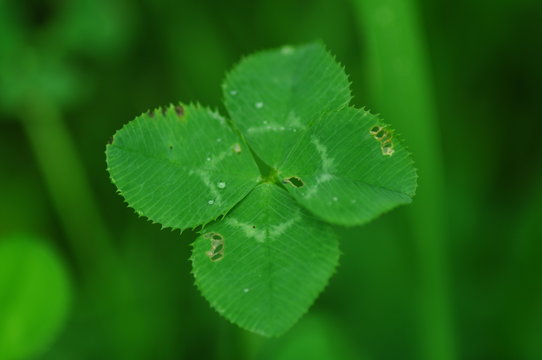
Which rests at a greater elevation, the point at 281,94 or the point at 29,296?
the point at 281,94

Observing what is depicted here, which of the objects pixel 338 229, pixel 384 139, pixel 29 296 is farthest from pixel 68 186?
pixel 384 139

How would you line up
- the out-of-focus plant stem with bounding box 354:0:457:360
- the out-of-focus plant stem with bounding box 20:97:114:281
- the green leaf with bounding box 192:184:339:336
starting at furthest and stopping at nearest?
the out-of-focus plant stem with bounding box 20:97:114:281 → the out-of-focus plant stem with bounding box 354:0:457:360 → the green leaf with bounding box 192:184:339:336

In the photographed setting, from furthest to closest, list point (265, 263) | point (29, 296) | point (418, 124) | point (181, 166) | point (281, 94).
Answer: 1. point (418, 124)
2. point (29, 296)
3. point (281, 94)
4. point (181, 166)
5. point (265, 263)

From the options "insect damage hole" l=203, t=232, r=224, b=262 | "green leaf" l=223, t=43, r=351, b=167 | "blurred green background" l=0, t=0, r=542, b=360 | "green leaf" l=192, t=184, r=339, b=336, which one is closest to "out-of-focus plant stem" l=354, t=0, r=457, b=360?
"blurred green background" l=0, t=0, r=542, b=360

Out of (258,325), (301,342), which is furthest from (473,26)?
(258,325)

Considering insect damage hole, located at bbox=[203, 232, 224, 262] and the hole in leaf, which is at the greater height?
the hole in leaf

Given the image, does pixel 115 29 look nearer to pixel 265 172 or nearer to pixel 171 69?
pixel 171 69

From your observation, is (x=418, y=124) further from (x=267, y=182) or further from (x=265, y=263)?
(x=265, y=263)

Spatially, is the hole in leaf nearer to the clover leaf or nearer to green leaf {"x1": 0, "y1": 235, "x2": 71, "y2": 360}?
the clover leaf
